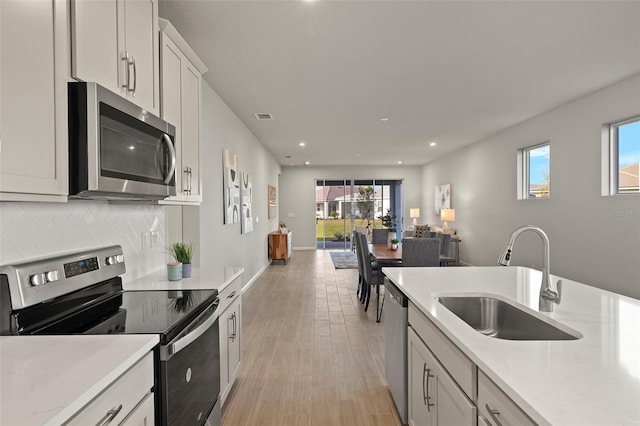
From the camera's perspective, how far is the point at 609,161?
13.2 feet

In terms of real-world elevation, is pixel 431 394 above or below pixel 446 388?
below

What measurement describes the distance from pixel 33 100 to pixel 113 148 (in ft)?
1.21

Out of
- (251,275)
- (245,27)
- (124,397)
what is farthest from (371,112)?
(124,397)

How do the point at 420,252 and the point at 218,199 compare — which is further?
the point at 218,199

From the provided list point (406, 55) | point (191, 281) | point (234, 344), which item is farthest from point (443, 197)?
point (191, 281)

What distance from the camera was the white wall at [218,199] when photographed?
3.46 m

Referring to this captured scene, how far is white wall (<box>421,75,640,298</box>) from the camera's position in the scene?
374 centimetres

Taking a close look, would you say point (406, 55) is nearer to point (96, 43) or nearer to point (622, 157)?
point (96, 43)

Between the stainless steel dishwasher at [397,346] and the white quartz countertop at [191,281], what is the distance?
3.59ft

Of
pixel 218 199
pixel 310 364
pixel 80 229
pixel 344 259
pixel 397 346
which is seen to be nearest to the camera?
pixel 80 229

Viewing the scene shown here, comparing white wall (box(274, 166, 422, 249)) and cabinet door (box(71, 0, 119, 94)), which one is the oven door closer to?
cabinet door (box(71, 0, 119, 94))

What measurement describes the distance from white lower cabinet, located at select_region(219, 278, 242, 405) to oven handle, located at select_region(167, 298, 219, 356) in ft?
0.81

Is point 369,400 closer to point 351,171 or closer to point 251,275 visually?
point 251,275

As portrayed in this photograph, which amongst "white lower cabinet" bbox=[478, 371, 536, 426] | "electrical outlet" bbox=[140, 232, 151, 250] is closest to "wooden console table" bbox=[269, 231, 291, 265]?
"electrical outlet" bbox=[140, 232, 151, 250]
